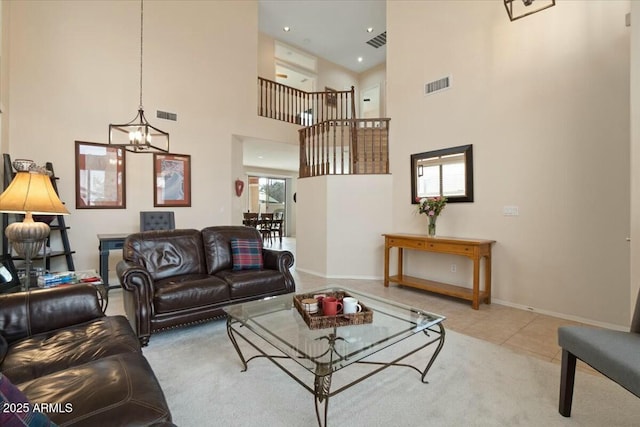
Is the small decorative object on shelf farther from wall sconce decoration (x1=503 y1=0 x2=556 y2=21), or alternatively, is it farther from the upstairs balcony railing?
wall sconce decoration (x1=503 y1=0 x2=556 y2=21)

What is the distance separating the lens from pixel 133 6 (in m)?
4.88

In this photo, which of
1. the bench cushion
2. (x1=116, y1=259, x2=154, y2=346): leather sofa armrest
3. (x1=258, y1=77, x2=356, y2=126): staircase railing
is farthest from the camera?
(x1=258, y1=77, x2=356, y2=126): staircase railing

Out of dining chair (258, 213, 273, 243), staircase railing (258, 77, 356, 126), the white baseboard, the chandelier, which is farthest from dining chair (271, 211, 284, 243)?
the white baseboard

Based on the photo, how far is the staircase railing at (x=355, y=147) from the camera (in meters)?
5.16

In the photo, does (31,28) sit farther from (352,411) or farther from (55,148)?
(352,411)

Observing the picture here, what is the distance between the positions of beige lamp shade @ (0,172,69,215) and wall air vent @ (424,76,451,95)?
4.75 meters

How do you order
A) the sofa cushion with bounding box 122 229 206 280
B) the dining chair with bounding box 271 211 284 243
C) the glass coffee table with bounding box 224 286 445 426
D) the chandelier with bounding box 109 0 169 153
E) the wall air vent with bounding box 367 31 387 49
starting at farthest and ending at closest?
1. the dining chair with bounding box 271 211 284 243
2. the wall air vent with bounding box 367 31 387 49
3. the chandelier with bounding box 109 0 169 153
4. the sofa cushion with bounding box 122 229 206 280
5. the glass coffee table with bounding box 224 286 445 426

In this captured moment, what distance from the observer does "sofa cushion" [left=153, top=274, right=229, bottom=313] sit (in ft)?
8.60

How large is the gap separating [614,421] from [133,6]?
7.42 meters

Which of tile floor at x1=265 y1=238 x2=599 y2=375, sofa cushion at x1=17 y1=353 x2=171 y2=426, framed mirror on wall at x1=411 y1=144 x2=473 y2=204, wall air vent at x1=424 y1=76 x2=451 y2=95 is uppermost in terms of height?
wall air vent at x1=424 y1=76 x2=451 y2=95

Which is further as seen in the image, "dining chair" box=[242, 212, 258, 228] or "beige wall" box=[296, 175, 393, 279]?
"dining chair" box=[242, 212, 258, 228]

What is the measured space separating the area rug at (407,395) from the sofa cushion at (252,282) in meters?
0.69

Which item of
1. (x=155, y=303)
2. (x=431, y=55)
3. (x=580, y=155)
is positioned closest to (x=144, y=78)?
(x=155, y=303)

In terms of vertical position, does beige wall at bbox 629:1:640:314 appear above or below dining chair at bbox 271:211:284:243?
above
